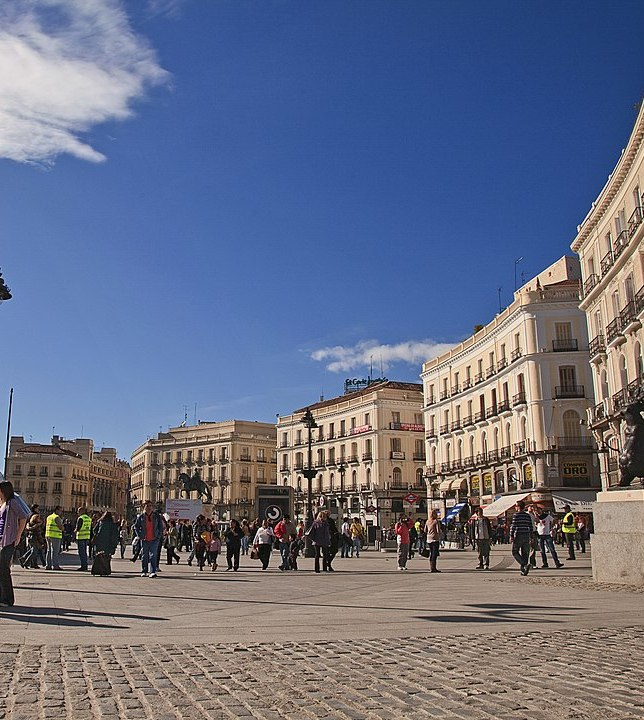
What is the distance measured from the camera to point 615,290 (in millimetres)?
37062

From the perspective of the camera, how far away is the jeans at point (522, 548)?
17.1m

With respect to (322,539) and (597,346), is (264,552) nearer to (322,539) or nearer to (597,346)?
(322,539)

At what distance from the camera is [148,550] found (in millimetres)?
17062

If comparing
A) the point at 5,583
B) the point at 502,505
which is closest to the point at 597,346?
the point at 502,505

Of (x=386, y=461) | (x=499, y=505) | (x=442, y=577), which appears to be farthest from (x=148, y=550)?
(x=386, y=461)

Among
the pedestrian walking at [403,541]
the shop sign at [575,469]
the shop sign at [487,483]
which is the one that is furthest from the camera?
the shop sign at [487,483]

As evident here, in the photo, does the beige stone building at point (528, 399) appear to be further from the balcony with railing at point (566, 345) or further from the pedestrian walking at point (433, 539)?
the pedestrian walking at point (433, 539)

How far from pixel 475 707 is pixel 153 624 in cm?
470

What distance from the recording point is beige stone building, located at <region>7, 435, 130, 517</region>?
112 metres

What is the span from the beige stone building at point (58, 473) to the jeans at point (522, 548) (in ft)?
318

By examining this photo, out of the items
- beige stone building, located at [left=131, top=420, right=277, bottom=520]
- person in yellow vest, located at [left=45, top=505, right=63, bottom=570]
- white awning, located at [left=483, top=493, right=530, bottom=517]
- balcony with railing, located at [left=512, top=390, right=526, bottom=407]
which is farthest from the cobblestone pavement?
beige stone building, located at [left=131, top=420, right=277, bottom=520]

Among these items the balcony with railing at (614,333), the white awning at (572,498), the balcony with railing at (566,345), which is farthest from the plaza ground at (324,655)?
the balcony with railing at (566,345)

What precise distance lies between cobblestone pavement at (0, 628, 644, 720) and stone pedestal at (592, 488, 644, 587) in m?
6.05

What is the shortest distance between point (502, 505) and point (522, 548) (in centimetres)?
3014
